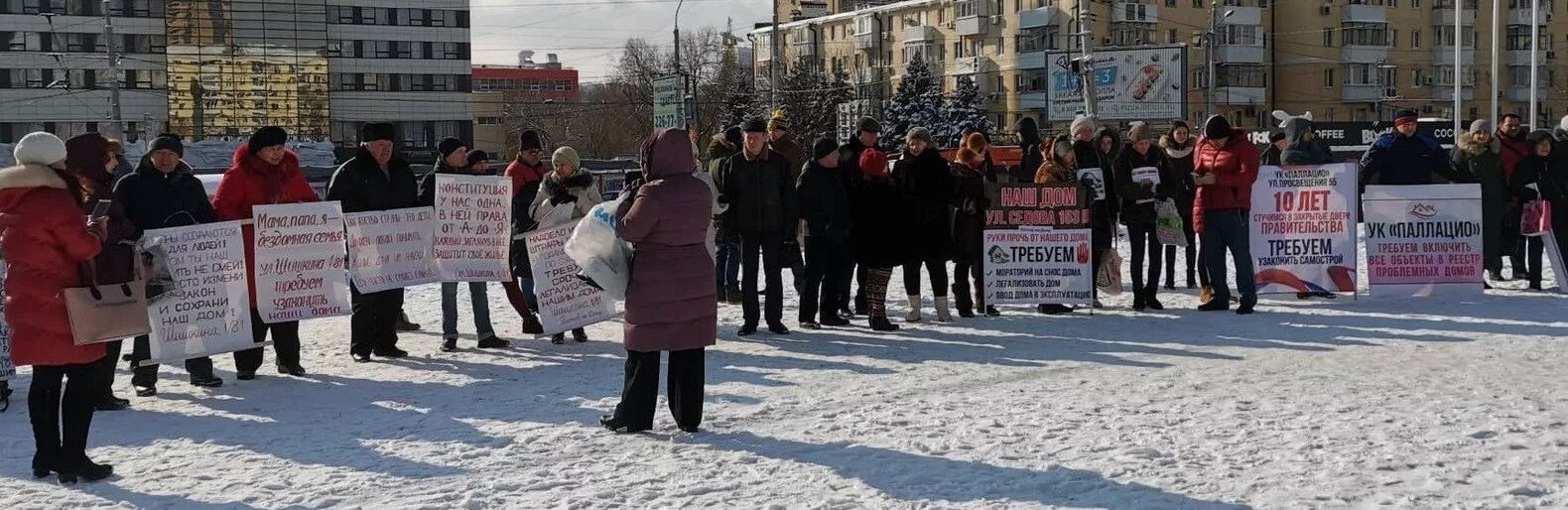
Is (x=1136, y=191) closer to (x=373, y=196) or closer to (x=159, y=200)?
(x=373, y=196)

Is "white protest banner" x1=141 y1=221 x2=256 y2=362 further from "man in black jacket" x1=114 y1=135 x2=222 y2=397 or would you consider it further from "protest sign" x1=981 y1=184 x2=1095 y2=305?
"protest sign" x1=981 y1=184 x2=1095 y2=305

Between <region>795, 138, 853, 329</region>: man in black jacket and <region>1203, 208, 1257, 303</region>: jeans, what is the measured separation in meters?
3.19

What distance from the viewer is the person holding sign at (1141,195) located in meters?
13.8

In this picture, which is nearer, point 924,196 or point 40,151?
point 40,151

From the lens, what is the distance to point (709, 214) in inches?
316

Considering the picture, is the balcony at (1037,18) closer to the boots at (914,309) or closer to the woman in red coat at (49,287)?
the boots at (914,309)

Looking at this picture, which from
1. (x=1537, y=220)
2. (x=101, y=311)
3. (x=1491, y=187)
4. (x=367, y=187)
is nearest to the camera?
(x=101, y=311)

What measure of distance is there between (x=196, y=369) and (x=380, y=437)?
276cm

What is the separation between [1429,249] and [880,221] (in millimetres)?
5320

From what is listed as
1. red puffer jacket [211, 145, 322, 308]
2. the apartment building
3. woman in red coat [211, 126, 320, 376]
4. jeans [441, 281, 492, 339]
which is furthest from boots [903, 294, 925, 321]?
the apartment building

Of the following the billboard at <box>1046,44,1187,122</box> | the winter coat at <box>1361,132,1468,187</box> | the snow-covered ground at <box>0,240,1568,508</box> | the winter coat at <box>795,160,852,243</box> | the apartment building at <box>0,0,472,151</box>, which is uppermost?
the apartment building at <box>0,0,472,151</box>

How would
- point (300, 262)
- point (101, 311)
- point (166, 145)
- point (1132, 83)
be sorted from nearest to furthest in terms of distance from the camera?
1. point (101, 311)
2. point (166, 145)
3. point (300, 262)
4. point (1132, 83)

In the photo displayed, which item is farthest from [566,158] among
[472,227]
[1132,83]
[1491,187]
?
[1132,83]

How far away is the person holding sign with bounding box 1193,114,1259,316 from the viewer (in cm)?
1337
